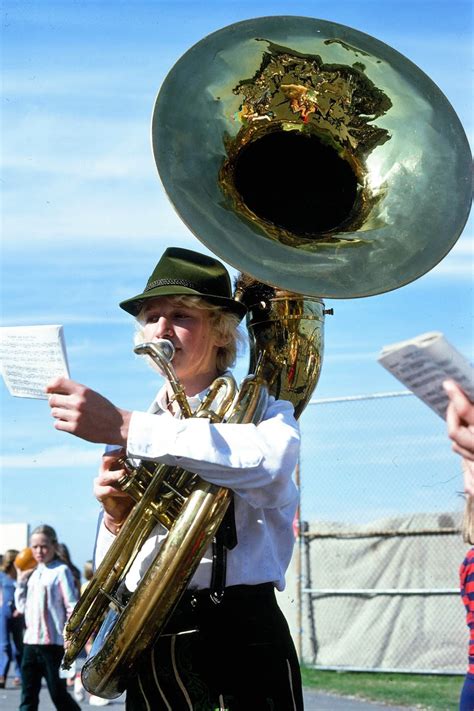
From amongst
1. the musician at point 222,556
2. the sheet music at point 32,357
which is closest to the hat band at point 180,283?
the musician at point 222,556

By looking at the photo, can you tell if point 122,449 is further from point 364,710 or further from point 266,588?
point 364,710

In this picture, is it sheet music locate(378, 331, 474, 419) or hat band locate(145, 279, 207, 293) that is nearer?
sheet music locate(378, 331, 474, 419)

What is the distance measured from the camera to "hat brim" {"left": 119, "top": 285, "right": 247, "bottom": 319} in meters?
3.18

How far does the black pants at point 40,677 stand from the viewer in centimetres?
782

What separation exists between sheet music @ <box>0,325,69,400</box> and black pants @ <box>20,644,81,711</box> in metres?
5.46

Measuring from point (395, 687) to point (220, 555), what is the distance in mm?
7178

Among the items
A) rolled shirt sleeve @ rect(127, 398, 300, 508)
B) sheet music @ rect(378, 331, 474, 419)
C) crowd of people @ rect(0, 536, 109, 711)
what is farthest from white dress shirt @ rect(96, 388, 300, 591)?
crowd of people @ rect(0, 536, 109, 711)

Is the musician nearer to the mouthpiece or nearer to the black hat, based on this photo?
the mouthpiece

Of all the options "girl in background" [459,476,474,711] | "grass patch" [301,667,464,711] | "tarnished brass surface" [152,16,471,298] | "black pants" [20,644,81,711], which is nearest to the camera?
"tarnished brass surface" [152,16,471,298]

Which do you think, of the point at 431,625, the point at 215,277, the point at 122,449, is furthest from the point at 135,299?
the point at 431,625

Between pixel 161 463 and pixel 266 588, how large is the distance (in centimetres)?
43

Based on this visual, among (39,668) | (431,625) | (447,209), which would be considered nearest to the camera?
(447,209)

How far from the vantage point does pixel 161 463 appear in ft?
9.46

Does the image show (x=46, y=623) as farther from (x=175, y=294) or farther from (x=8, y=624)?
(x=175, y=294)
